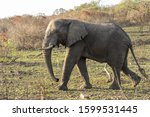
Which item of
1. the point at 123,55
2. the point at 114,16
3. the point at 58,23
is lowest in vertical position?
the point at 114,16

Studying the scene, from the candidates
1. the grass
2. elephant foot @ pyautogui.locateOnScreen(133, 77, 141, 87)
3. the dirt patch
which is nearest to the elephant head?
the grass

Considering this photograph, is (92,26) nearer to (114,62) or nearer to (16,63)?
(114,62)

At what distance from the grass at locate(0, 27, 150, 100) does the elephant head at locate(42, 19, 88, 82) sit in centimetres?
77

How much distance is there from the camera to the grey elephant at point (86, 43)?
12.6m

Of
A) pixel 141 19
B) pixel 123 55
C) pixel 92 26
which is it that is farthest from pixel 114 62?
pixel 141 19

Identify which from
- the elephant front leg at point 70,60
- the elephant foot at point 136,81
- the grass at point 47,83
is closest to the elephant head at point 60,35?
the elephant front leg at point 70,60

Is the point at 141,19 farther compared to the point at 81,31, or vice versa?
the point at 141,19

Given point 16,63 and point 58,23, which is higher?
point 58,23

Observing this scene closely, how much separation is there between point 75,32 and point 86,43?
0.45 metres

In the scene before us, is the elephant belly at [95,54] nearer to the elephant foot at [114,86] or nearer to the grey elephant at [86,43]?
the grey elephant at [86,43]

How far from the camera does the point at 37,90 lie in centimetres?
1251

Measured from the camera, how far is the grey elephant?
497 inches

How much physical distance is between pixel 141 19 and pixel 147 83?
18.8 meters

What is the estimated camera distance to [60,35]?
501 inches
